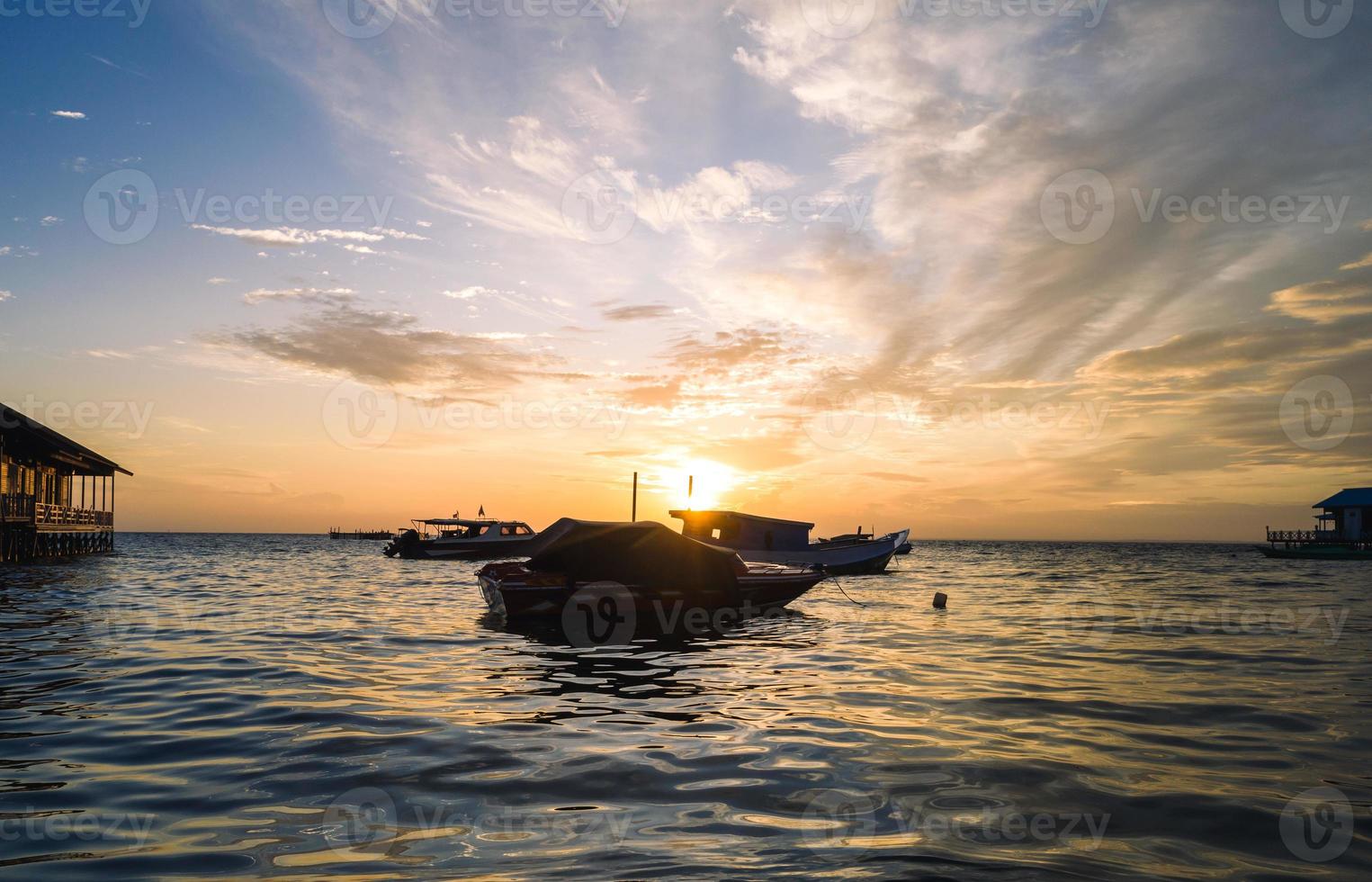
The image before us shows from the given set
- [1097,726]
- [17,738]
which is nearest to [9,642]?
[17,738]

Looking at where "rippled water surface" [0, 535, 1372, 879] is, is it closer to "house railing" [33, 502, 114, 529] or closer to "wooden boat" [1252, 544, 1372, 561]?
"house railing" [33, 502, 114, 529]

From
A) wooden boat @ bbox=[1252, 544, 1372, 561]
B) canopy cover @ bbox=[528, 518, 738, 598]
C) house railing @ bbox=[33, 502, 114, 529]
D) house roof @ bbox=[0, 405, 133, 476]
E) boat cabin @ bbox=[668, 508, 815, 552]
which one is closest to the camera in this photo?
canopy cover @ bbox=[528, 518, 738, 598]

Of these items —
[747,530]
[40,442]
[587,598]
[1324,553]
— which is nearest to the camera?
[587,598]

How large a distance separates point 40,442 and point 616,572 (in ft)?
128

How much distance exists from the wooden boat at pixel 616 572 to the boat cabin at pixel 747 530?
2509cm

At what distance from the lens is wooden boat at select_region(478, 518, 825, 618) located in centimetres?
1984

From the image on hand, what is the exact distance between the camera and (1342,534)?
231 ft

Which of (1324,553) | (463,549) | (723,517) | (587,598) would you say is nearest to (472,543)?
(463,549)

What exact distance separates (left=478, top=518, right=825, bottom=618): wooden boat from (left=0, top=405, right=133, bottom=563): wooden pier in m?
33.9

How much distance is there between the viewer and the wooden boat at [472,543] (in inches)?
2500

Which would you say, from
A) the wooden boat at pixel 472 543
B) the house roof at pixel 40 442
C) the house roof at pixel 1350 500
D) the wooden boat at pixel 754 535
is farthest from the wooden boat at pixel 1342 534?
the house roof at pixel 40 442

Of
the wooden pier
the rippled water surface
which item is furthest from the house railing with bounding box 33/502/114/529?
the rippled water surface

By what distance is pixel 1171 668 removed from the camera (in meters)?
15.2

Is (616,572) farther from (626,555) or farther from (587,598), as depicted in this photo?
(587,598)
